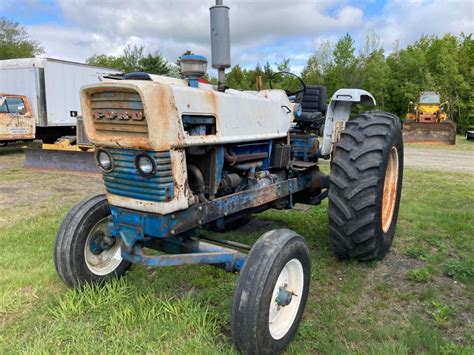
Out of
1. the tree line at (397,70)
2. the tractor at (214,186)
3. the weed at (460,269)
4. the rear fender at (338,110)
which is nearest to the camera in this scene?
the tractor at (214,186)

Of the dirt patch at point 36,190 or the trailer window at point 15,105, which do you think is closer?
the dirt patch at point 36,190

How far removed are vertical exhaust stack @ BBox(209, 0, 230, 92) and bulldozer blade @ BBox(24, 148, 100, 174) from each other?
20.7ft

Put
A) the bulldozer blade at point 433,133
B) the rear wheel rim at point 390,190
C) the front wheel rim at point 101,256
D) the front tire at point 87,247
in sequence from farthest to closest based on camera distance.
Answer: the bulldozer blade at point 433,133
the rear wheel rim at point 390,190
the front wheel rim at point 101,256
the front tire at point 87,247

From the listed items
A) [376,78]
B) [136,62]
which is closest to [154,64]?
[136,62]

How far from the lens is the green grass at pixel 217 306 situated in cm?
245

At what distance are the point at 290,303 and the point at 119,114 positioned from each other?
4.96ft

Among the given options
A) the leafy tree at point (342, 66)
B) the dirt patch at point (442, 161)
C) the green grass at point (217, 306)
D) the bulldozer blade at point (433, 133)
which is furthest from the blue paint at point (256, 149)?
the leafy tree at point (342, 66)

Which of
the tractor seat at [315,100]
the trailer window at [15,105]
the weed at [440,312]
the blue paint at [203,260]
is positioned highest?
the trailer window at [15,105]

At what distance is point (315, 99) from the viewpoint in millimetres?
4887

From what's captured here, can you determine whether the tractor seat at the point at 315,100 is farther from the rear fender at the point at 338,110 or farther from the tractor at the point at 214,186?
the tractor at the point at 214,186

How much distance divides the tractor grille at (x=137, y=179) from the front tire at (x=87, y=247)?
1.71 ft

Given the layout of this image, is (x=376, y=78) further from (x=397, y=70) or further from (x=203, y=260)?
(x=203, y=260)

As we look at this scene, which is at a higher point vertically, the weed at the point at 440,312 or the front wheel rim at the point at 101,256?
the front wheel rim at the point at 101,256

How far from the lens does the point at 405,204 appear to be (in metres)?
5.88
